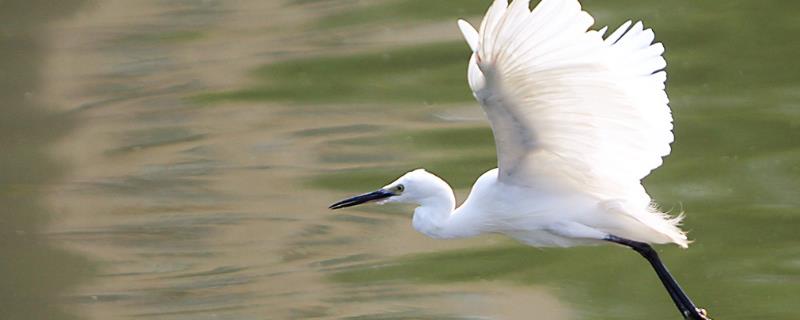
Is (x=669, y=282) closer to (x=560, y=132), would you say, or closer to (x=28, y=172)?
(x=560, y=132)

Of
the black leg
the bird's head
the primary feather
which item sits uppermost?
the primary feather

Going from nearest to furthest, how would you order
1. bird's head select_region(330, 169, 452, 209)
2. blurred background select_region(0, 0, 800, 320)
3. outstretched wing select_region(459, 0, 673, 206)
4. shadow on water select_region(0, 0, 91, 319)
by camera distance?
1. outstretched wing select_region(459, 0, 673, 206)
2. bird's head select_region(330, 169, 452, 209)
3. blurred background select_region(0, 0, 800, 320)
4. shadow on water select_region(0, 0, 91, 319)

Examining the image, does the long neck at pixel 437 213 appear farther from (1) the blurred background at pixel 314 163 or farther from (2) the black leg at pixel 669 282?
(1) the blurred background at pixel 314 163

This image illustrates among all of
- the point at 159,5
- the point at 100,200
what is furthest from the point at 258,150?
the point at 159,5

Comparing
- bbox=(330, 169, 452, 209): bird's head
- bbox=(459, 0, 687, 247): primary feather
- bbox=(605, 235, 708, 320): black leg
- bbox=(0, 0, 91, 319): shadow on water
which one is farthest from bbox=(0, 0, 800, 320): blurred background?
bbox=(459, 0, 687, 247): primary feather

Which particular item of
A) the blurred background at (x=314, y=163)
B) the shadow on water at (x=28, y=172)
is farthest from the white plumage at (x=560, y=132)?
the shadow on water at (x=28, y=172)

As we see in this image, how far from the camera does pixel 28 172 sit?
9609 mm

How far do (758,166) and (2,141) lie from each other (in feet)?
14.8

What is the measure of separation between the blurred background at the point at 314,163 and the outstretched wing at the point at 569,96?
5.65 ft

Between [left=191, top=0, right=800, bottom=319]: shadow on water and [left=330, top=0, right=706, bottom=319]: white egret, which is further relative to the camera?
[left=191, top=0, right=800, bottom=319]: shadow on water

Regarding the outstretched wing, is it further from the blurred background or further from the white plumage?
the blurred background

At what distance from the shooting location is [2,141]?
10.2 metres

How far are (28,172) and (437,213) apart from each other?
4.28 m

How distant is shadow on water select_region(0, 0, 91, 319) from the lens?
791cm
